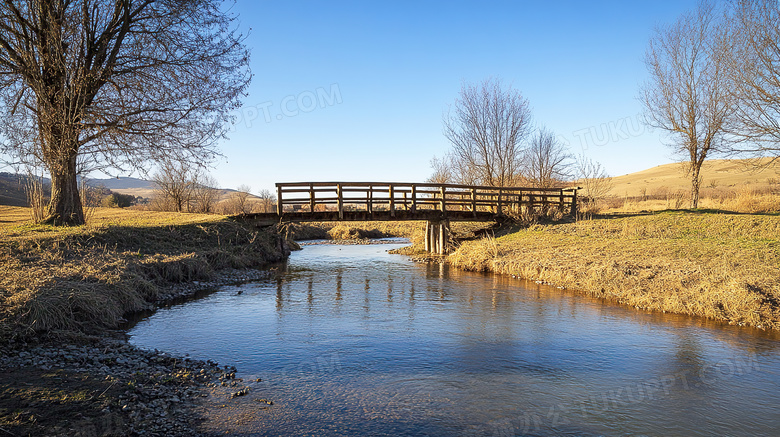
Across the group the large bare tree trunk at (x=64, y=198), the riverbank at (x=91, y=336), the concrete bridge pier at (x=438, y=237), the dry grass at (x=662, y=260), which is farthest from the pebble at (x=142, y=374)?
the concrete bridge pier at (x=438, y=237)

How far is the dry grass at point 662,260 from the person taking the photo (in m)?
10.4

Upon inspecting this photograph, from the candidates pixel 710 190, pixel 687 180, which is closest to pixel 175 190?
pixel 710 190

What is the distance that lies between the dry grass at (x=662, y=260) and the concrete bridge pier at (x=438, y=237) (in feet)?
6.81

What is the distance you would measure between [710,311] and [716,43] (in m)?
18.0

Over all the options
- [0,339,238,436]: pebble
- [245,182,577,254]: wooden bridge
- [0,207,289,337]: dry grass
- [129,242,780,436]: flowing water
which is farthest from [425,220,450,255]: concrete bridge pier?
[0,339,238,436]: pebble

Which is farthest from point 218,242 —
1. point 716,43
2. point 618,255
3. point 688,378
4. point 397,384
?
point 716,43

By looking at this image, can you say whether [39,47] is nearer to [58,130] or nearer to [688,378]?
[58,130]

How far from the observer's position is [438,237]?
966 inches

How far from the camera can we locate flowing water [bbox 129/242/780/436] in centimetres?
567

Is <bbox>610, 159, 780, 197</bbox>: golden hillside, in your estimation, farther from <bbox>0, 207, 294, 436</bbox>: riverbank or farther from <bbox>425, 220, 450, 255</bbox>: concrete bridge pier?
<bbox>0, 207, 294, 436</bbox>: riverbank

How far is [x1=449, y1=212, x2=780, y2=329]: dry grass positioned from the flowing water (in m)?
0.81

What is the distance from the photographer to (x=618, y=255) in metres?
15.4

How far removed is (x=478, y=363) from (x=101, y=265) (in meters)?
9.63

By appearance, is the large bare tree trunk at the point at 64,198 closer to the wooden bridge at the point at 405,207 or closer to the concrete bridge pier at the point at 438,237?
the wooden bridge at the point at 405,207
